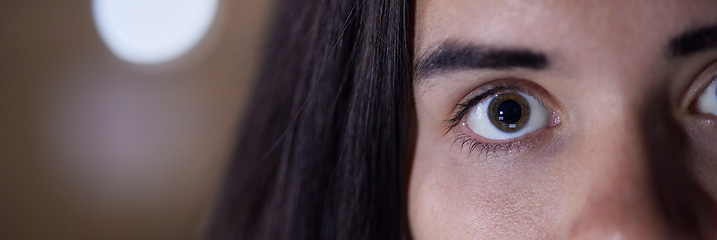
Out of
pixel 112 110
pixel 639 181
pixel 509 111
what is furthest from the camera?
pixel 112 110

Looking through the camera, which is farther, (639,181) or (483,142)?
(483,142)

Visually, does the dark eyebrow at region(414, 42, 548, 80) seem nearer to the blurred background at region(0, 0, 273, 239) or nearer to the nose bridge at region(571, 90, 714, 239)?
the nose bridge at region(571, 90, 714, 239)

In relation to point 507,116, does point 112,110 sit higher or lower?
higher

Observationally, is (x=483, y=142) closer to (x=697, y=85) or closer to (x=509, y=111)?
(x=509, y=111)

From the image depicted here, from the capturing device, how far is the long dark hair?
2.16ft

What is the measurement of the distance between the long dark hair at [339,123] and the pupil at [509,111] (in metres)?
0.11

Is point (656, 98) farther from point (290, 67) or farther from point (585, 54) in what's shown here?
point (290, 67)

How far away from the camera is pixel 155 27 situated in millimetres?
3090

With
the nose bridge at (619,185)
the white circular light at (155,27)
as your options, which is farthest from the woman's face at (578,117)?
the white circular light at (155,27)

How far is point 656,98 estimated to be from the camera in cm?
53

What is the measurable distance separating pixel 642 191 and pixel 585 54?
141mm

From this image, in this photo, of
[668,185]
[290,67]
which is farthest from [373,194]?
[668,185]

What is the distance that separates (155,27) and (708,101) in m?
3.00

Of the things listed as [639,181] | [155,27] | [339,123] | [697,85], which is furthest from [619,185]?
[155,27]
